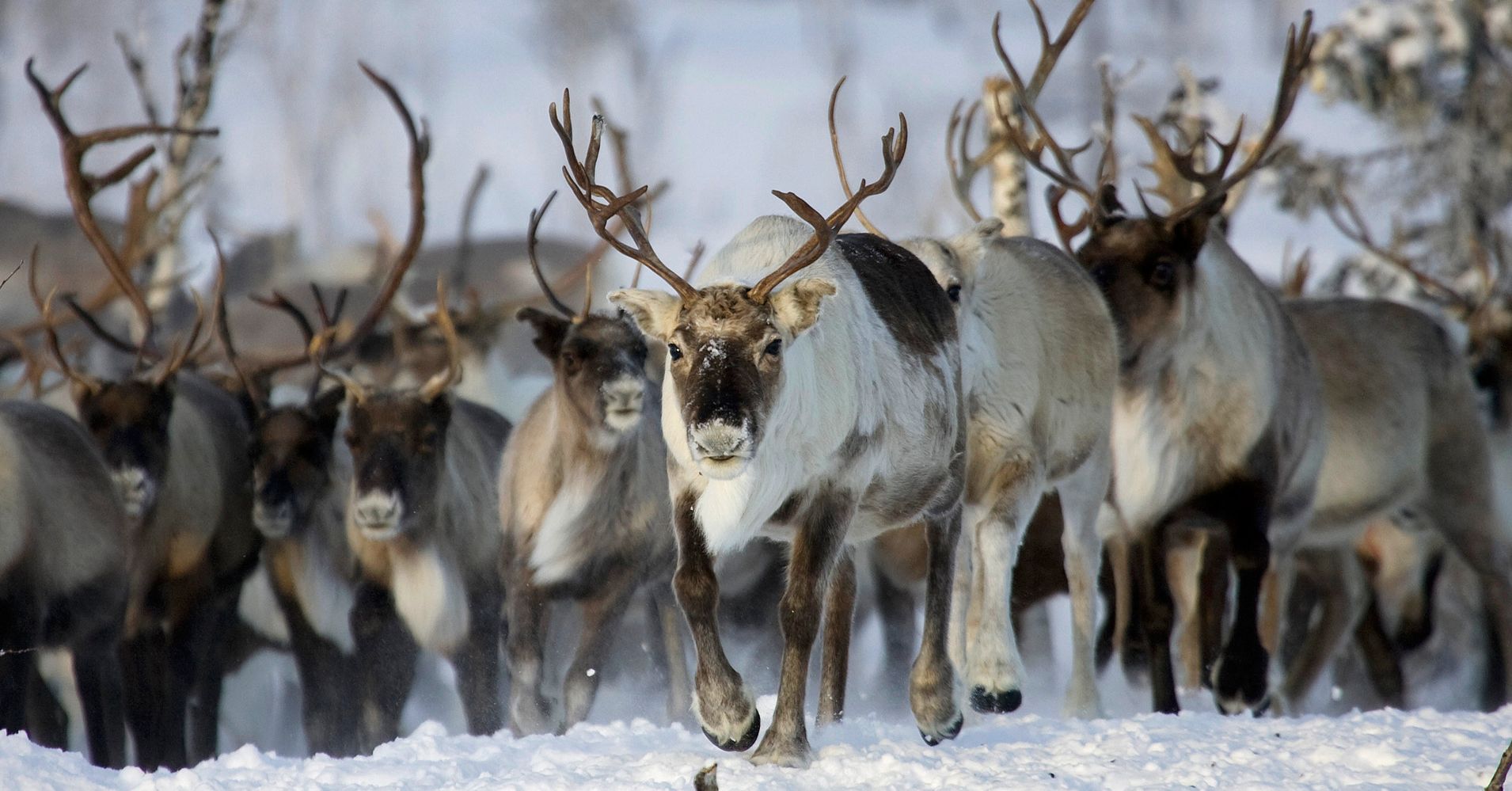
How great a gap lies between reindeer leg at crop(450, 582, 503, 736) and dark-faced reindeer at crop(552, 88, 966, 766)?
258 cm

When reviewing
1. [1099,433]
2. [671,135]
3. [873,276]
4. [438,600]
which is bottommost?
[438,600]

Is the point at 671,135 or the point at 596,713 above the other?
the point at 671,135

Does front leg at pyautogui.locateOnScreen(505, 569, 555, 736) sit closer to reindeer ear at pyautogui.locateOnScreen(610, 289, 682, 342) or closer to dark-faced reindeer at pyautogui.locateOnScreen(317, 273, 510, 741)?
dark-faced reindeer at pyautogui.locateOnScreen(317, 273, 510, 741)

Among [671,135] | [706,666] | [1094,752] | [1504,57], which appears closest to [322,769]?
[706,666]

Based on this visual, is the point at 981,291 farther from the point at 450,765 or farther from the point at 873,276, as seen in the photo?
the point at 450,765

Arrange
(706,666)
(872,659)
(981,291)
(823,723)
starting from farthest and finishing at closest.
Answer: (872,659), (981,291), (823,723), (706,666)

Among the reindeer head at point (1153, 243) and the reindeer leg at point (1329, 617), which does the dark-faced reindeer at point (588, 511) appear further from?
the reindeer leg at point (1329, 617)

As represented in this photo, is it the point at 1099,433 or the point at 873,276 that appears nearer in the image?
the point at 873,276

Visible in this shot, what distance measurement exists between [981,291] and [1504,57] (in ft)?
29.9

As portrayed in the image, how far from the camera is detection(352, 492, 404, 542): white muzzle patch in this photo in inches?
278

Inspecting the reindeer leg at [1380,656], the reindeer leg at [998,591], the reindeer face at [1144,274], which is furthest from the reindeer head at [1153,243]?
the reindeer leg at [1380,656]

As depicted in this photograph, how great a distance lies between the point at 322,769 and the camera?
4391 mm

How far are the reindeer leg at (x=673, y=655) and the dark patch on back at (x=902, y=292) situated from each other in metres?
2.19

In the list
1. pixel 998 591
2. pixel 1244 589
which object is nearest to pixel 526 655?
pixel 998 591
